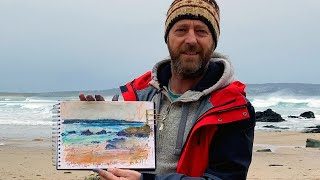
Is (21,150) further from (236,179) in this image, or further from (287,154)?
(236,179)

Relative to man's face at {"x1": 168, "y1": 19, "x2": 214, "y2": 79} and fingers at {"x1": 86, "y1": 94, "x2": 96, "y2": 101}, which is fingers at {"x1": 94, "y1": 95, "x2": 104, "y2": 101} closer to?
fingers at {"x1": 86, "y1": 94, "x2": 96, "y2": 101}

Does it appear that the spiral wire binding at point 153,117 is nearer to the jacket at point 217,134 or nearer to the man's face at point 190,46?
the jacket at point 217,134

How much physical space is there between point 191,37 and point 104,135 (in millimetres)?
693

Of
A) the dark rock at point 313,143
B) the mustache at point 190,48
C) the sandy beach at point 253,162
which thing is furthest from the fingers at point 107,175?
the dark rock at point 313,143

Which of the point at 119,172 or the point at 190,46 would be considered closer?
the point at 119,172

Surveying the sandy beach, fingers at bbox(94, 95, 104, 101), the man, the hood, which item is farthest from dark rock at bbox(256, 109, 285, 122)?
fingers at bbox(94, 95, 104, 101)

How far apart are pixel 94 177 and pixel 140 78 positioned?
Answer: 5.26 metres

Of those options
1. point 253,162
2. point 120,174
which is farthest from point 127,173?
point 253,162

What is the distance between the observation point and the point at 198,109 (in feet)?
9.25

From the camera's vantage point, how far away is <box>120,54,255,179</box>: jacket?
262 cm

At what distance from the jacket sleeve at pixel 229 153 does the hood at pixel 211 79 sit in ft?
0.81

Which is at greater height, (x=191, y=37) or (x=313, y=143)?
(x=313, y=143)

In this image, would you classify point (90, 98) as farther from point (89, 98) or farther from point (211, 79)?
point (211, 79)

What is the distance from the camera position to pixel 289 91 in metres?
Result: 78.0
